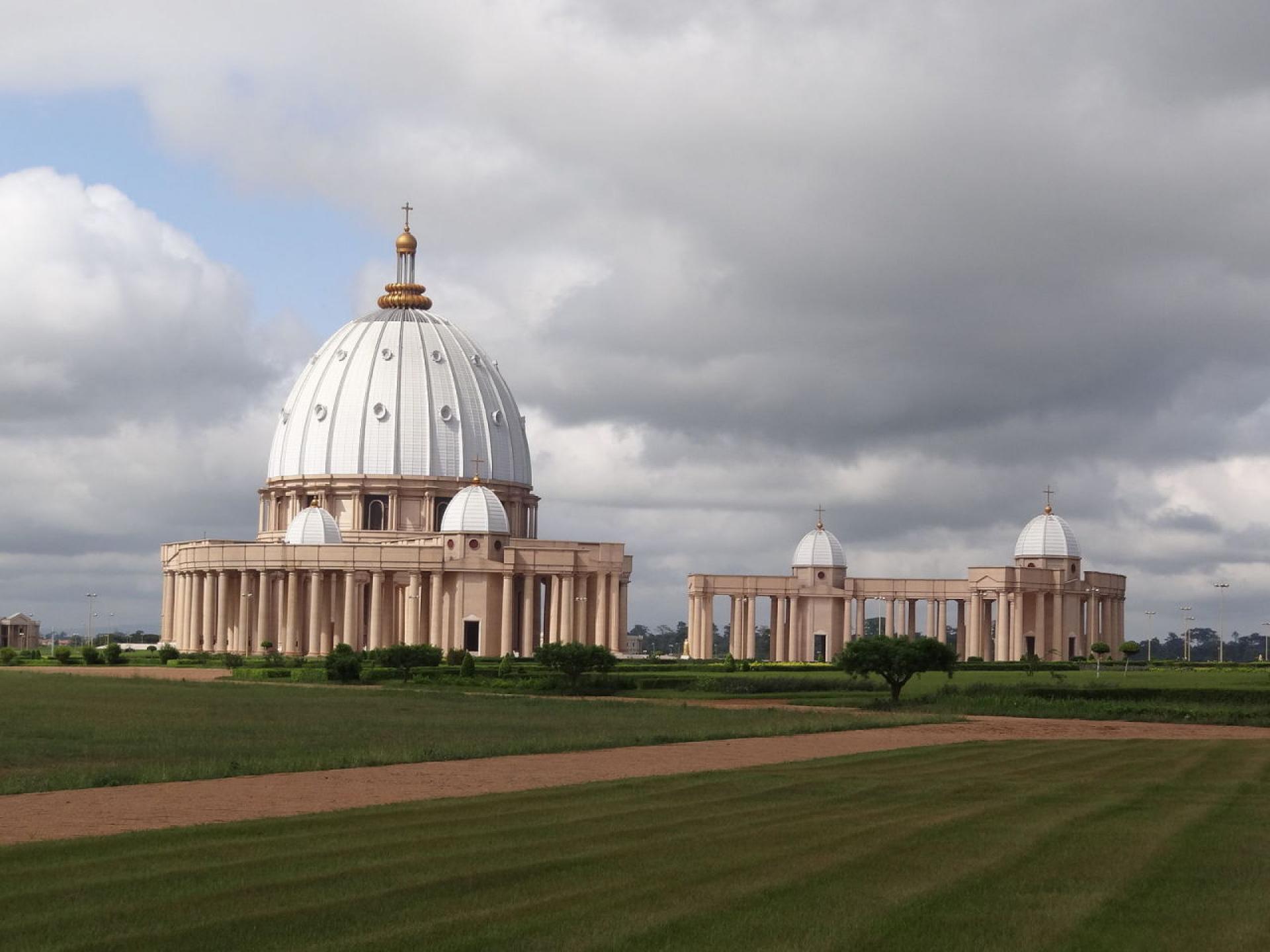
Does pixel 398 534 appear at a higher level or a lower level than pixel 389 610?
higher

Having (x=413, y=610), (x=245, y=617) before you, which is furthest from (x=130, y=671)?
(x=245, y=617)

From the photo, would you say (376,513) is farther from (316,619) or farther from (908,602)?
(908,602)

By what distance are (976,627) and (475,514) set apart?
109ft

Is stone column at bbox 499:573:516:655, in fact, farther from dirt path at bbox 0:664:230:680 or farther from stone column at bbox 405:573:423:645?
dirt path at bbox 0:664:230:680

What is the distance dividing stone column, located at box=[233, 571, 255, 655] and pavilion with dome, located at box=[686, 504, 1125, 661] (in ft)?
87.6

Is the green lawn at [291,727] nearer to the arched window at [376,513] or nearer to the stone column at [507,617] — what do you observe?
the stone column at [507,617]

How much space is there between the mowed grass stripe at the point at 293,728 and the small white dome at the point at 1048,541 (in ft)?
207

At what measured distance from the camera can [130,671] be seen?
72.7 metres

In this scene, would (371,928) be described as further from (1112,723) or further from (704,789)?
(1112,723)

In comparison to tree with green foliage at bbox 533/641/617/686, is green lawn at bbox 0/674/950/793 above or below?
below

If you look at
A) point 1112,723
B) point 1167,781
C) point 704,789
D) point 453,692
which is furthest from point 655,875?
point 453,692

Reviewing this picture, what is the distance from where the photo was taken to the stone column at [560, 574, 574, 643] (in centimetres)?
9844

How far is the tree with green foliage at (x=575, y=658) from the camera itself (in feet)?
194

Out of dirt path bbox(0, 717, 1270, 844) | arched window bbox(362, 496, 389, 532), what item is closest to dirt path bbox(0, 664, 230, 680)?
arched window bbox(362, 496, 389, 532)
